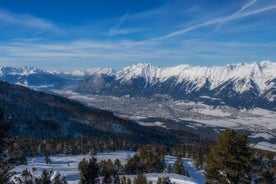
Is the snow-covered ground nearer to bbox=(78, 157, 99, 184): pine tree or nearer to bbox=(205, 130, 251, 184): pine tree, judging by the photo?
bbox=(78, 157, 99, 184): pine tree

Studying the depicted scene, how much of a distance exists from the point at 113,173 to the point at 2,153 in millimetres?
83196

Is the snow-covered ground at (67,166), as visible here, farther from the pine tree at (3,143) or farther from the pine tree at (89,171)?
the pine tree at (3,143)

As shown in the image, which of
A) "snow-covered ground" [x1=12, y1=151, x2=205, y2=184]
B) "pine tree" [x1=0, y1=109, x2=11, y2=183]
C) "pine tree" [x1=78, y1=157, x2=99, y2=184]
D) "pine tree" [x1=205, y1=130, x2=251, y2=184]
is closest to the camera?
"pine tree" [x1=0, y1=109, x2=11, y2=183]

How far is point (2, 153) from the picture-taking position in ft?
96.3

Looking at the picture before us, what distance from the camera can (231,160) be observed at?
38.1 meters

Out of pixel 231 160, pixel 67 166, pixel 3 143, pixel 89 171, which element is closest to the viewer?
pixel 3 143

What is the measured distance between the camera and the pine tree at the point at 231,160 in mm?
38219

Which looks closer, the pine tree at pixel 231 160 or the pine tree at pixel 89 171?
the pine tree at pixel 231 160

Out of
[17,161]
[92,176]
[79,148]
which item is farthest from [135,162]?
[17,161]

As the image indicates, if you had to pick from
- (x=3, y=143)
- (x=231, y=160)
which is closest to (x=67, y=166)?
(x=231, y=160)

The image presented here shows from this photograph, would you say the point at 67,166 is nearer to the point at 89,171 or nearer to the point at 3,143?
the point at 89,171

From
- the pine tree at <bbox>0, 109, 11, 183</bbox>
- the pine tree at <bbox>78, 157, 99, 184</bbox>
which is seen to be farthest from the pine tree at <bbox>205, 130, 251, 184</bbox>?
the pine tree at <bbox>0, 109, 11, 183</bbox>

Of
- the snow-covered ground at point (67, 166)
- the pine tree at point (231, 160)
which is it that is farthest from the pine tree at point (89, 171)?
the snow-covered ground at point (67, 166)

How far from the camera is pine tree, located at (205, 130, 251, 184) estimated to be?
1505 inches
